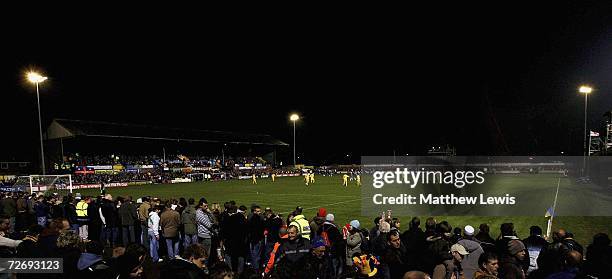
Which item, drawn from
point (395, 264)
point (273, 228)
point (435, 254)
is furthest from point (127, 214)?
point (435, 254)

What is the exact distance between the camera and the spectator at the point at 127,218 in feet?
40.2

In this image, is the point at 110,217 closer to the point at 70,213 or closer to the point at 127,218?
the point at 127,218

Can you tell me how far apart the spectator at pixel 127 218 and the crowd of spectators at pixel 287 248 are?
0.03 metres

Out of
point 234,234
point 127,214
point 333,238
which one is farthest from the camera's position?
point 127,214

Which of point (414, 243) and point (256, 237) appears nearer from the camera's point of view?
point (414, 243)

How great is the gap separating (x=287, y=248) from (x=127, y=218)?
8.05 m

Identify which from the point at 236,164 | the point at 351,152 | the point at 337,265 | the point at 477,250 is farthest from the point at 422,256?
the point at 351,152

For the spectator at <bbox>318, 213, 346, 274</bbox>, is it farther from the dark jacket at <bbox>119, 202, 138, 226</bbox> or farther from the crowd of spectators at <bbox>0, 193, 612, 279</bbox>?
the dark jacket at <bbox>119, 202, 138, 226</bbox>

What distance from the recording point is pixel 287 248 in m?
6.15

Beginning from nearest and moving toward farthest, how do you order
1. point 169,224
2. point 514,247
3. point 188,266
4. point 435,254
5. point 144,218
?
point 188,266 → point 435,254 → point 514,247 → point 169,224 → point 144,218

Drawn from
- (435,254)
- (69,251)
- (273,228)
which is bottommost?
(273,228)

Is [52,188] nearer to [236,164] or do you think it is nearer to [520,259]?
Result: [520,259]

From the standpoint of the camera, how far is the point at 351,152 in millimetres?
114375

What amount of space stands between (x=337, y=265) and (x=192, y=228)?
4.19 meters
